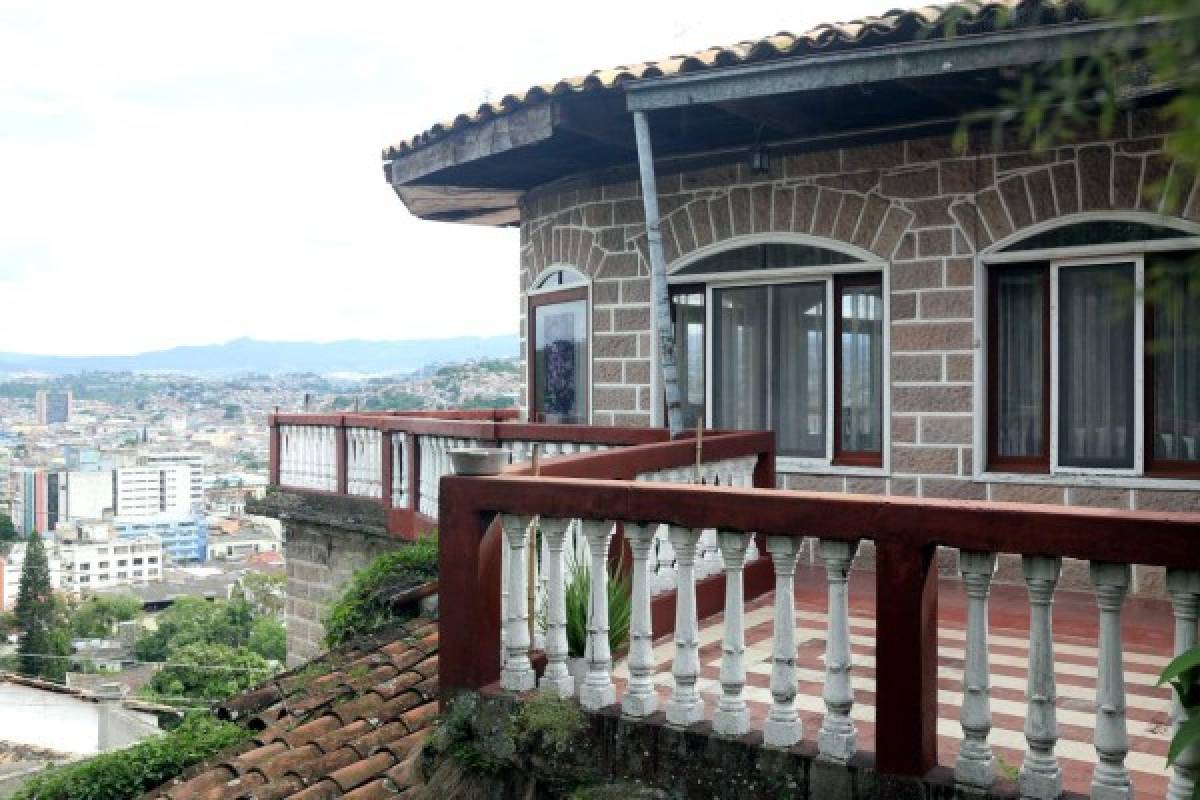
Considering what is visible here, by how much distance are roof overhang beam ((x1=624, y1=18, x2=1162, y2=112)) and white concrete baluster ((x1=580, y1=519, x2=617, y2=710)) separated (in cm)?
336

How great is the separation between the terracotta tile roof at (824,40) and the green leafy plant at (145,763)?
4528 mm

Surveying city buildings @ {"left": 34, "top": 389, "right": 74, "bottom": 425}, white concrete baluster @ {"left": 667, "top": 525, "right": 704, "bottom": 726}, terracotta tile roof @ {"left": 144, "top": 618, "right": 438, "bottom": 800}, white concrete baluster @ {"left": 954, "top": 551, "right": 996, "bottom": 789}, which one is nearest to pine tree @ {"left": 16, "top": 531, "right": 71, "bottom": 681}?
terracotta tile roof @ {"left": 144, "top": 618, "right": 438, "bottom": 800}

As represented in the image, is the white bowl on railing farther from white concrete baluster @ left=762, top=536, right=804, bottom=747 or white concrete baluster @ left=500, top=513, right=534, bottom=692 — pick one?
white concrete baluster @ left=762, top=536, right=804, bottom=747

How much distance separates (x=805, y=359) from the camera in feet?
28.5

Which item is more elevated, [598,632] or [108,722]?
[598,632]

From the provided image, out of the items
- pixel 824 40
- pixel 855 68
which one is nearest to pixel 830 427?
pixel 855 68

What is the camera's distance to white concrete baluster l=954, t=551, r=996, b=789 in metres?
3.38

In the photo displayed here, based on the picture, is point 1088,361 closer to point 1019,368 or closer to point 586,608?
point 1019,368

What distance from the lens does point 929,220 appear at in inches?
311

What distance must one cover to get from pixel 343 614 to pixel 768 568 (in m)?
2.62

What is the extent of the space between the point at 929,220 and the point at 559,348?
3725 millimetres

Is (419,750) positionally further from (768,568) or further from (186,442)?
(186,442)

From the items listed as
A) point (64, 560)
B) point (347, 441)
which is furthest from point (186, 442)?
point (347, 441)

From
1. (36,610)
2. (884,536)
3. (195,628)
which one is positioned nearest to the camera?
(884,536)
